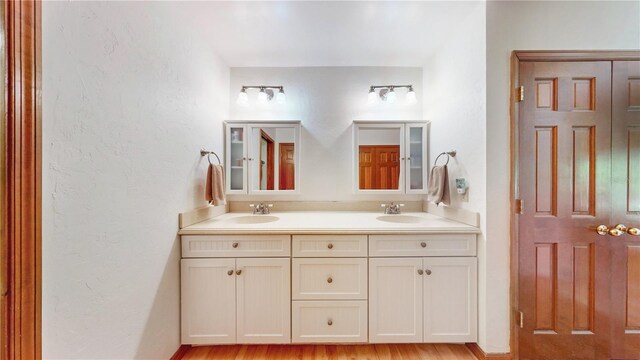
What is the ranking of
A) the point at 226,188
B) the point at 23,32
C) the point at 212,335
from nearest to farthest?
the point at 23,32 → the point at 212,335 → the point at 226,188

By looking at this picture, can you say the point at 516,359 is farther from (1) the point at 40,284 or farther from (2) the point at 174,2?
(2) the point at 174,2

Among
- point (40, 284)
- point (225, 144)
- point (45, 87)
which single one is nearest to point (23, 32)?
point (45, 87)

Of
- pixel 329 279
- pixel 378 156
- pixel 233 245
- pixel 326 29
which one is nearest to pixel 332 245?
pixel 329 279

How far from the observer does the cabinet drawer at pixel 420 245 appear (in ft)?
4.93

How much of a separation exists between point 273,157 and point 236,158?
34cm

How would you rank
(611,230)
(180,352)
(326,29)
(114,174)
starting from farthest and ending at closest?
(326,29), (180,352), (611,230), (114,174)

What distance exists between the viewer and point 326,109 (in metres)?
2.20

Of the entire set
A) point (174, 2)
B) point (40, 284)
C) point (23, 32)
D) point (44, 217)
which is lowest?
point (40, 284)

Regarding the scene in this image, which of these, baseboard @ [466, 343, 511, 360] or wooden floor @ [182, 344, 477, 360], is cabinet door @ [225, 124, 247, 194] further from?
baseboard @ [466, 343, 511, 360]

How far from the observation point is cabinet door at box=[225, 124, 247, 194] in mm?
2107

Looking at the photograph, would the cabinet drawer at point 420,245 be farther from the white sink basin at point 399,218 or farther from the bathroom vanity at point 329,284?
the white sink basin at point 399,218

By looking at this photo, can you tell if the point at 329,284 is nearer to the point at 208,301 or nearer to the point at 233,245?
the point at 233,245

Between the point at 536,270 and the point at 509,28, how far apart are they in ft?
4.86

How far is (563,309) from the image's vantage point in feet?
4.56
